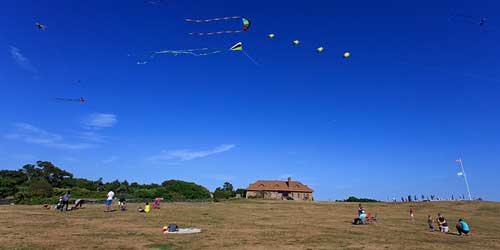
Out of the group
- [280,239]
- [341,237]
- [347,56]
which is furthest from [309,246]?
[347,56]

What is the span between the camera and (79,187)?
81.3 m

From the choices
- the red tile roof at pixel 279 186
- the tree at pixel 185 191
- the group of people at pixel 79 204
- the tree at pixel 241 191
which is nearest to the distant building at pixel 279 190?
the red tile roof at pixel 279 186

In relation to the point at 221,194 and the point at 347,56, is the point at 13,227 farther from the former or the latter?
the point at 221,194

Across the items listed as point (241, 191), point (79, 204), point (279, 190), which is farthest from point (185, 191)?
point (79, 204)

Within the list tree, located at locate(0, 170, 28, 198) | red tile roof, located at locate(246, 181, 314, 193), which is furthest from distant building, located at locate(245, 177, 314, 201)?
tree, located at locate(0, 170, 28, 198)

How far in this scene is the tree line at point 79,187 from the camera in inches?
2329

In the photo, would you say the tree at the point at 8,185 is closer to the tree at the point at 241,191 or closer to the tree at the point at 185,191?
the tree at the point at 185,191

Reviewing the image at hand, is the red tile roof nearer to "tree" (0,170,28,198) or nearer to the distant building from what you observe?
the distant building

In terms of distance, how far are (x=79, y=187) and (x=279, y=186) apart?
177 ft

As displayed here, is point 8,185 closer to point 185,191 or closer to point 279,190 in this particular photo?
point 185,191

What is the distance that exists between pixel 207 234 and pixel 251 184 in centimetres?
7810

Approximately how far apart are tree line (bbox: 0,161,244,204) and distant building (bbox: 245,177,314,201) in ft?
16.2

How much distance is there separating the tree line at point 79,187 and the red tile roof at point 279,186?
196 inches

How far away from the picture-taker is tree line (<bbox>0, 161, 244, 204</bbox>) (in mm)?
59166
